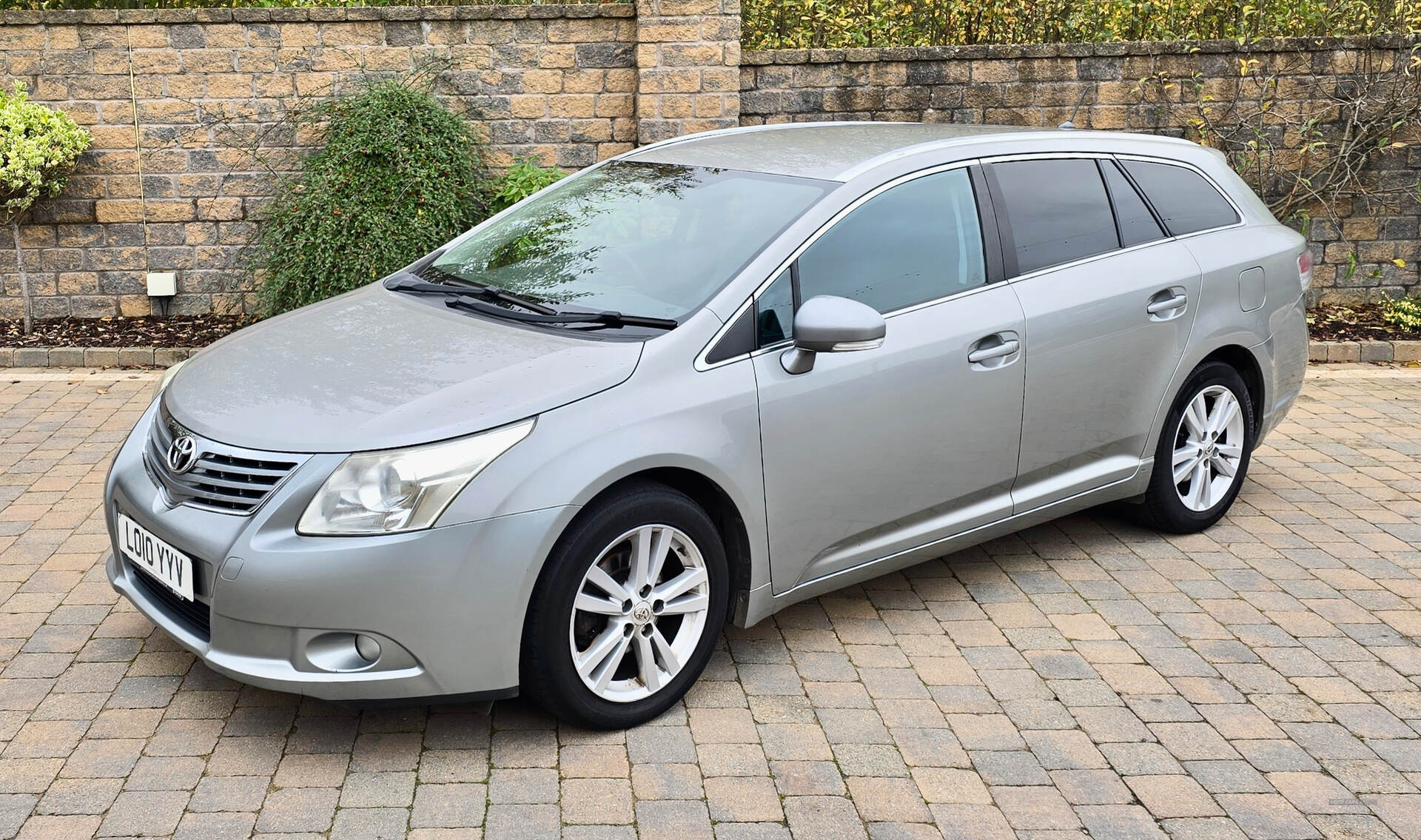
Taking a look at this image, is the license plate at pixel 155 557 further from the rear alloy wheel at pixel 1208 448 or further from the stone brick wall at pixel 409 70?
the stone brick wall at pixel 409 70

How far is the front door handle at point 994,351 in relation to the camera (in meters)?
4.55

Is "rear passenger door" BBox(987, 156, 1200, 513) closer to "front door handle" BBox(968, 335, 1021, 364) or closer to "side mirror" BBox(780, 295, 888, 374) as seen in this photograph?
"front door handle" BBox(968, 335, 1021, 364)

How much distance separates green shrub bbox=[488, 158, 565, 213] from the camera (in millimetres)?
8859

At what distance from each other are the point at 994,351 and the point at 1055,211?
77 centimetres

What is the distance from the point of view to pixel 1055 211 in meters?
5.02

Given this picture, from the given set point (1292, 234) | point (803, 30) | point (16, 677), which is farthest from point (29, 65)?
point (1292, 234)

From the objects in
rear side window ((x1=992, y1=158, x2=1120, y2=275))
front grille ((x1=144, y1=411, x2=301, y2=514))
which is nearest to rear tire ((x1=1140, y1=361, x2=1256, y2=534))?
rear side window ((x1=992, y1=158, x2=1120, y2=275))

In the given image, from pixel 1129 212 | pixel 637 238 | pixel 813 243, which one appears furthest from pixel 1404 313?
pixel 637 238

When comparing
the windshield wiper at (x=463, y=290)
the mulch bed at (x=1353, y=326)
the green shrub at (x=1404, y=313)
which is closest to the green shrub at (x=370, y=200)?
the windshield wiper at (x=463, y=290)

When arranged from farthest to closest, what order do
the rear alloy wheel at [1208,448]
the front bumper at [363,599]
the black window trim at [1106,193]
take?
the rear alloy wheel at [1208,448], the black window trim at [1106,193], the front bumper at [363,599]

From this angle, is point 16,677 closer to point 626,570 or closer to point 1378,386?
point 626,570

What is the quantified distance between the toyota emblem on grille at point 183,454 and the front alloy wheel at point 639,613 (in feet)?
3.93

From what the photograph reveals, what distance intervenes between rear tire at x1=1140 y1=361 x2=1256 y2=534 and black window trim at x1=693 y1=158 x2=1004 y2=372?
1.25m

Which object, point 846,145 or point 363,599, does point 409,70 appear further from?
point 363,599
